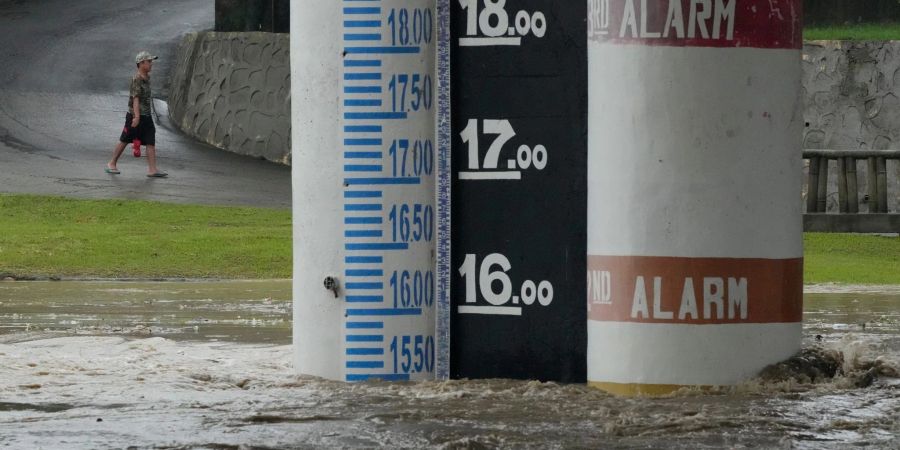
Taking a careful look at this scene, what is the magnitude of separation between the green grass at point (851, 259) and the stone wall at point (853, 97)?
4.80 meters

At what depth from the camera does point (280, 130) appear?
928 inches

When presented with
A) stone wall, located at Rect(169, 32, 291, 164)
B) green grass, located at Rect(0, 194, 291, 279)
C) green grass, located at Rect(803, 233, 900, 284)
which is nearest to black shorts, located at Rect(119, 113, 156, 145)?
green grass, located at Rect(0, 194, 291, 279)

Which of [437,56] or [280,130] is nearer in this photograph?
[437,56]

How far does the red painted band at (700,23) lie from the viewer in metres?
6.51

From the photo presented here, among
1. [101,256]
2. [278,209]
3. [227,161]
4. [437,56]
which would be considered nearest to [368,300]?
[437,56]

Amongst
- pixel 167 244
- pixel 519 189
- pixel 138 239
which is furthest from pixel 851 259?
pixel 519 189

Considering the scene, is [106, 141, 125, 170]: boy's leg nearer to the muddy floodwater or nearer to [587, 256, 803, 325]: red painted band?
the muddy floodwater

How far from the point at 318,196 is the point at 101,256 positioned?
7178 mm

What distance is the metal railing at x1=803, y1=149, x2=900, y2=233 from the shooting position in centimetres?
1708

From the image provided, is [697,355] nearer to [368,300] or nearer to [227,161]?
[368,300]

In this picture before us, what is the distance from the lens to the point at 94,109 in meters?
25.6

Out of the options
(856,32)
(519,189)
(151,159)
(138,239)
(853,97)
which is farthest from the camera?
(856,32)

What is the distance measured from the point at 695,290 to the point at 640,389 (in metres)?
0.44

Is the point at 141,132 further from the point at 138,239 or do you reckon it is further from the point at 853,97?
the point at 853,97
